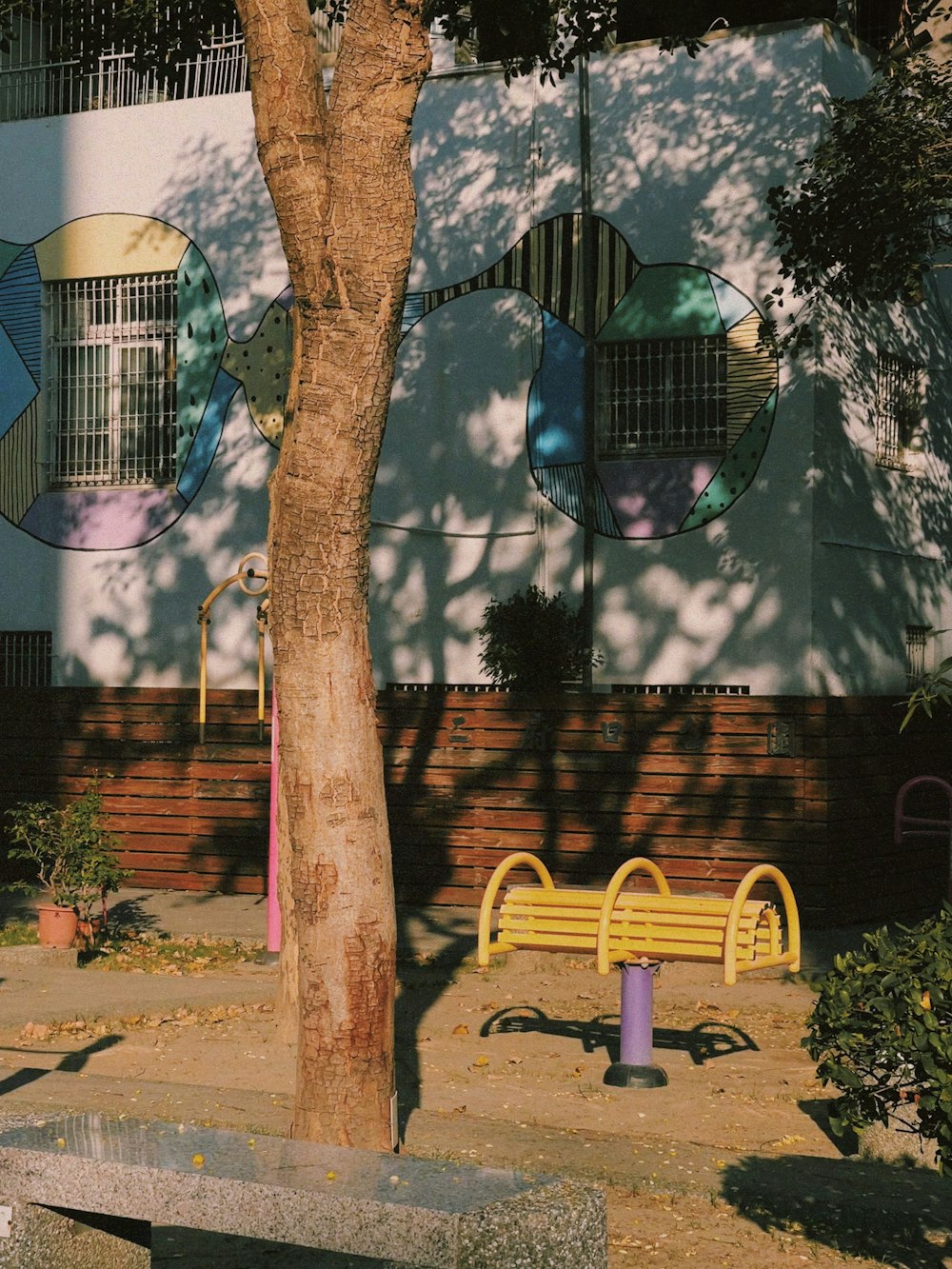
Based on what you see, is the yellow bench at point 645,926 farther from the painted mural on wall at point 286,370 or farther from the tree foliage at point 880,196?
the painted mural on wall at point 286,370

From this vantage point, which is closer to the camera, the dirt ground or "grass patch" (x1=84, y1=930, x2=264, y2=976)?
the dirt ground

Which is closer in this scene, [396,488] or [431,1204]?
[431,1204]

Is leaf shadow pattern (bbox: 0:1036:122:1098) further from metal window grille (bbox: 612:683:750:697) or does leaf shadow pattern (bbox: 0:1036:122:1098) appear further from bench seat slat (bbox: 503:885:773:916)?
metal window grille (bbox: 612:683:750:697)

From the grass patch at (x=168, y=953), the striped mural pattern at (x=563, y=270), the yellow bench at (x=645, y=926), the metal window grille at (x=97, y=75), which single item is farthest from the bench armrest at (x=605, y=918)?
the metal window grille at (x=97, y=75)

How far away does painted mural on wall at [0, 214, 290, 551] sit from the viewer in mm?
19328

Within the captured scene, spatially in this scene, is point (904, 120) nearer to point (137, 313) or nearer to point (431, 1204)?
point (137, 313)

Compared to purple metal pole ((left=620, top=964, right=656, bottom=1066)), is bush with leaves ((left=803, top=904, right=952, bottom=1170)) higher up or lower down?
higher up

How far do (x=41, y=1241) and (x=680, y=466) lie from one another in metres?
13.3

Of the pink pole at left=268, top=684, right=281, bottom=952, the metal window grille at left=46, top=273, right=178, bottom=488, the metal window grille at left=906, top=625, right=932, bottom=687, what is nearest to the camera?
the pink pole at left=268, top=684, right=281, bottom=952

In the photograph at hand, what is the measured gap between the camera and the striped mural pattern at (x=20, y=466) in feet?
66.5

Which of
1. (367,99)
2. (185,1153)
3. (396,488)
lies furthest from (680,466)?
(185,1153)

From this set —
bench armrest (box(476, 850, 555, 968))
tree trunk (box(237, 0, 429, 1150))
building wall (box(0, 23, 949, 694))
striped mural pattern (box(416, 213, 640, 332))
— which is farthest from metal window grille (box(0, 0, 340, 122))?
tree trunk (box(237, 0, 429, 1150))

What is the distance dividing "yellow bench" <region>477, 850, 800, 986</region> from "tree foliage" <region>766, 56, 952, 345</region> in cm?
676

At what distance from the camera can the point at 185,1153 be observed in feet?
15.8
